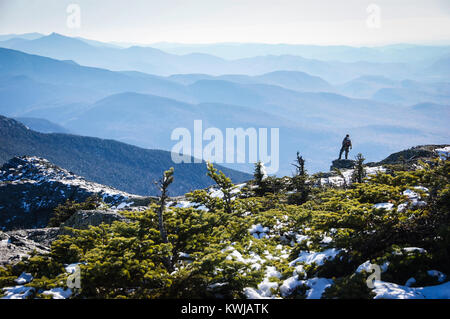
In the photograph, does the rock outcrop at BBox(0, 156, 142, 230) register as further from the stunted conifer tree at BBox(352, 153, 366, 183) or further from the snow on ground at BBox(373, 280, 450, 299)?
the snow on ground at BBox(373, 280, 450, 299)

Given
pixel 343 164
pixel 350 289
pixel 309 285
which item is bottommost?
pixel 309 285

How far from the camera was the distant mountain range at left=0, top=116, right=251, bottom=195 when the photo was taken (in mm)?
87188

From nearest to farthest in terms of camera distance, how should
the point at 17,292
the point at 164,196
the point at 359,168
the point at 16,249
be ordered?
the point at 17,292 < the point at 164,196 < the point at 16,249 < the point at 359,168

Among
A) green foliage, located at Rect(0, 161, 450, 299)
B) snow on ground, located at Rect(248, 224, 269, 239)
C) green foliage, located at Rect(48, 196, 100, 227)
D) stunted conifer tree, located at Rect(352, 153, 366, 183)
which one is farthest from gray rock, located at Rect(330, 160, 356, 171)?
green foliage, located at Rect(48, 196, 100, 227)

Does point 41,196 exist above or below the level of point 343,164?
below

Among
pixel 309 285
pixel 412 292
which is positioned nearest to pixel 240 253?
pixel 309 285

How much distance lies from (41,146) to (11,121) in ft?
52.1

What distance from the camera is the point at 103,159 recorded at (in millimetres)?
98000

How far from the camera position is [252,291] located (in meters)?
5.57

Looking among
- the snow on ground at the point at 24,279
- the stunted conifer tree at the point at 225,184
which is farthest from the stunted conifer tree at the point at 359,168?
the snow on ground at the point at 24,279

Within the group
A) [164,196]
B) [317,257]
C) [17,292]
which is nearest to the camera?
[17,292]

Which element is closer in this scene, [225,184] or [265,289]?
[265,289]

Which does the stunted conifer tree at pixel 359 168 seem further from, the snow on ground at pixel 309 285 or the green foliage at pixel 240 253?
the snow on ground at pixel 309 285

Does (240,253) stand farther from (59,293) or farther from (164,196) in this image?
(59,293)
